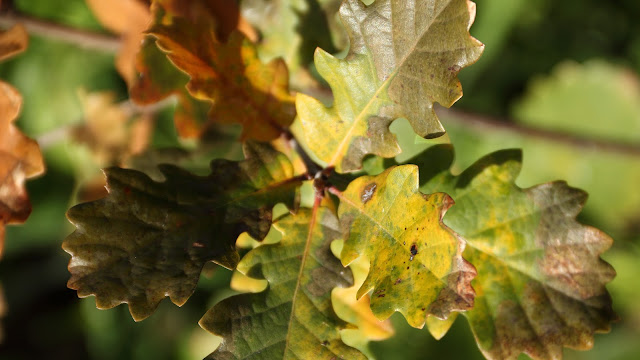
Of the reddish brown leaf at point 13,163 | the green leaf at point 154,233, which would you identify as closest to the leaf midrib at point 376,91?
the green leaf at point 154,233

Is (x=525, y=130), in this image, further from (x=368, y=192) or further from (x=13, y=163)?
(x=13, y=163)

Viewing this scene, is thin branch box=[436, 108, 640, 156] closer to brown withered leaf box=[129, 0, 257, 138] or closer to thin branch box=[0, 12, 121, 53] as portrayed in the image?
brown withered leaf box=[129, 0, 257, 138]

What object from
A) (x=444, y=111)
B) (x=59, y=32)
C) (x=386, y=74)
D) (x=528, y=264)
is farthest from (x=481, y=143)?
(x=59, y=32)

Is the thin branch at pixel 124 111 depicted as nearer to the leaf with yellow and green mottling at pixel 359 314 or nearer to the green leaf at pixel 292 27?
the green leaf at pixel 292 27

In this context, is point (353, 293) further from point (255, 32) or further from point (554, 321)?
point (255, 32)

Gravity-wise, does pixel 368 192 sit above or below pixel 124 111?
above

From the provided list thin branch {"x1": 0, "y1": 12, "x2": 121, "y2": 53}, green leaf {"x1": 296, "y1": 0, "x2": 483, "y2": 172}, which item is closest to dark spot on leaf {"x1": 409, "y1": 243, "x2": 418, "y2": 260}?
green leaf {"x1": 296, "y1": 0, "x2": 483, "y2": 172}
